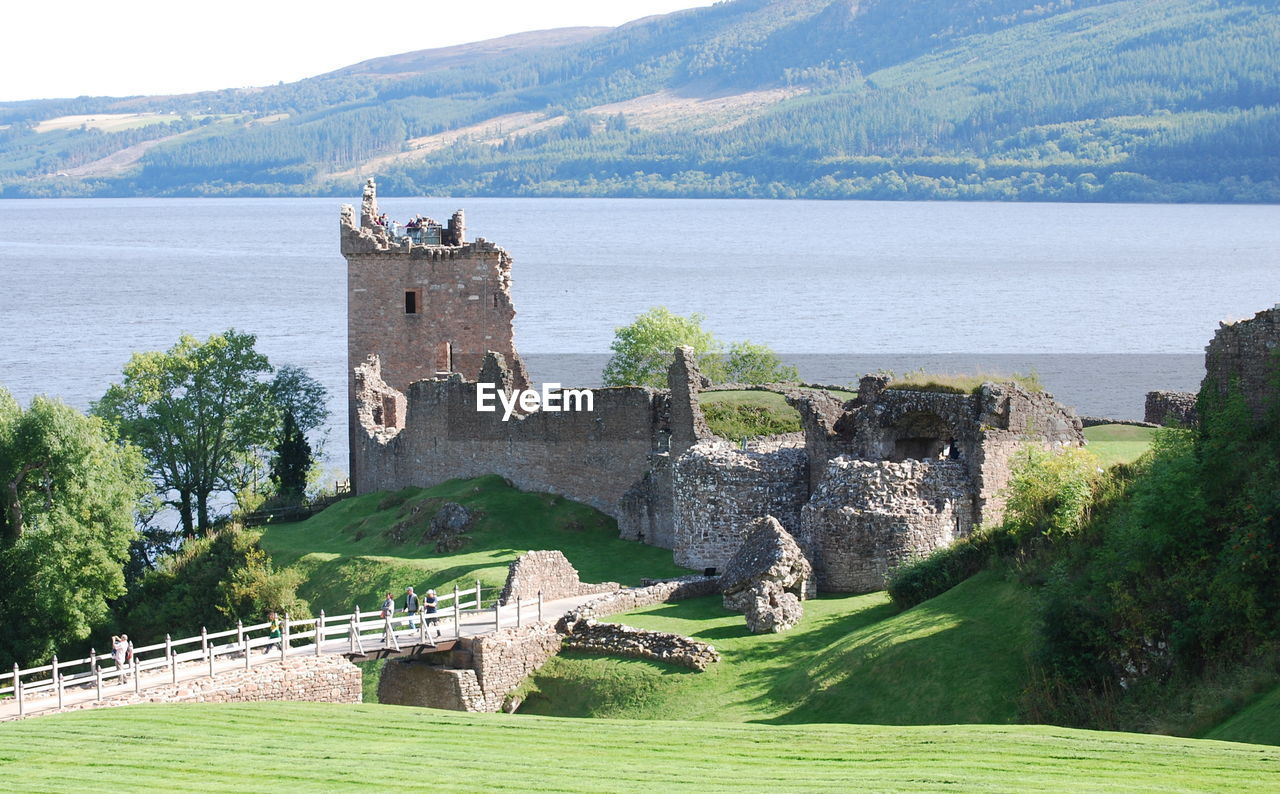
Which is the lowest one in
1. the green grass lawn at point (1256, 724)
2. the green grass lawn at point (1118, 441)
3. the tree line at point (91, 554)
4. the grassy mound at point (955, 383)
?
the tree line at point (91, 554)

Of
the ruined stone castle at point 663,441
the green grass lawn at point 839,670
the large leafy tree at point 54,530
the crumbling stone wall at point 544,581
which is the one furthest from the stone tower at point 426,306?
the green grass lawn at point 839,670

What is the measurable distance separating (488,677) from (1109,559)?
11835 mm

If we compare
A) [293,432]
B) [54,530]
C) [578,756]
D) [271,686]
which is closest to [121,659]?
[271,686]

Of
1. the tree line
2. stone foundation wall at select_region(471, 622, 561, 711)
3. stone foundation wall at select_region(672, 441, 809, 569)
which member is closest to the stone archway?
stone foundation wall at select_region(672, 441, 809, 569)

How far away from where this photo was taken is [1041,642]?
2803 centimetres

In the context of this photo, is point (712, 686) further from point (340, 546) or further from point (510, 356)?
point (510, 356)

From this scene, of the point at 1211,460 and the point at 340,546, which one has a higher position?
the point at 1211,460

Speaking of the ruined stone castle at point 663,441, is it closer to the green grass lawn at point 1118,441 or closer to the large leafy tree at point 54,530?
the green grass lawn at point 1118,441

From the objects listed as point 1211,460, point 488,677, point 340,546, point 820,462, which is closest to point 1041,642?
point 1211,460

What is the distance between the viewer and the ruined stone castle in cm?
3762

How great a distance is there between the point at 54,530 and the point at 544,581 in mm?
16472

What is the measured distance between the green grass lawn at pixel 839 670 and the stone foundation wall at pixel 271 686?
3.51 metres

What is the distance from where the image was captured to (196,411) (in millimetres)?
68375

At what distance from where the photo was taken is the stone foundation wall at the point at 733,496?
137 ft
